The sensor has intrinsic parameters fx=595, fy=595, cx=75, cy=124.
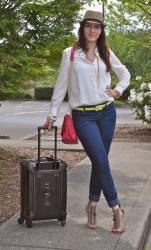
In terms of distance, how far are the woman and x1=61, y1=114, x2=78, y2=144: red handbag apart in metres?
0.05

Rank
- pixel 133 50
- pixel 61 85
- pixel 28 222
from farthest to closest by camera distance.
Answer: pixel 133 50 → pixel 28 222 → pixel 61 85

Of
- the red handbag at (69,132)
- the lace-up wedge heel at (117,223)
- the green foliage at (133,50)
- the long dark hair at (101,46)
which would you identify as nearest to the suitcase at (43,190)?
the red handbag at (69,132)

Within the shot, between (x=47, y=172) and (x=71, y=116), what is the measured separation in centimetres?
53

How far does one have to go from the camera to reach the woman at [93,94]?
5051mm

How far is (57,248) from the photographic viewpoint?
4.73 meters

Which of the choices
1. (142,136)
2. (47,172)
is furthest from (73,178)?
(142,136)

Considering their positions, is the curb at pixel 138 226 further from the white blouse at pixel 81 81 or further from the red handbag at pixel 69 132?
the white blouse at pixel 81 81

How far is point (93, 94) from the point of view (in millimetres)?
5055

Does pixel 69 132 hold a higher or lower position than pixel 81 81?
lower

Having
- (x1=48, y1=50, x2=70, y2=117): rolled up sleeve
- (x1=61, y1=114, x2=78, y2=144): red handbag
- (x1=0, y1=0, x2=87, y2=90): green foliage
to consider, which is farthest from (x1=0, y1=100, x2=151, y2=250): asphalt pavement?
(x1=0, y1=0, x2=87, y2=90): green foliage

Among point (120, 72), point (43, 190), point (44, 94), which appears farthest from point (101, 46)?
point (44, 94)

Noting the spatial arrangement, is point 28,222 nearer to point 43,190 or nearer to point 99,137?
point 43,190

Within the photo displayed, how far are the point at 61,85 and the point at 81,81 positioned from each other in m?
0.21

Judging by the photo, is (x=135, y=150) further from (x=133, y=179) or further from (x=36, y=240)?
(x=36, y=240)
